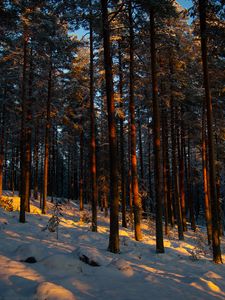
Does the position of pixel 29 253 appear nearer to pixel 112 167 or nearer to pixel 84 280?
pixel 84 280

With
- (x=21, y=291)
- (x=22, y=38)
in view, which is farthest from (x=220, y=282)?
(x=22, y=38)

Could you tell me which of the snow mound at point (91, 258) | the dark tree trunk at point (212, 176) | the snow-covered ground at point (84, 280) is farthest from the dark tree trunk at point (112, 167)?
the dark tree trunk at point (212, 176)

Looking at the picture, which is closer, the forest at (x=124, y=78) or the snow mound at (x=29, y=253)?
the snow mound at (x=29, y=253)

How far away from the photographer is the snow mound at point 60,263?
287 inches

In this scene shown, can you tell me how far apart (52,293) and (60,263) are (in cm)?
222

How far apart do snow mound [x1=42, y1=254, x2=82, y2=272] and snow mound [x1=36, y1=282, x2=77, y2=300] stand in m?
1.65

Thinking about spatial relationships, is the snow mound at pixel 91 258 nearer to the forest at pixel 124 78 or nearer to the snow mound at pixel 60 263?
the snow mound at pixel 60 263

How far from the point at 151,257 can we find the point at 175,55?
1441 cm

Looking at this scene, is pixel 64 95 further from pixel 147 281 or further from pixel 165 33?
pixel 147 281

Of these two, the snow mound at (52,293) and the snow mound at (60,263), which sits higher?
the snow mound at (52,293)

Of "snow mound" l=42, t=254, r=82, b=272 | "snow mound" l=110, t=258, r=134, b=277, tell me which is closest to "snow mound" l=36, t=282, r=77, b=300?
"snow mound" l=42, t=254, r=82, b=272

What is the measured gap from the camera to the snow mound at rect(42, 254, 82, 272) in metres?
7.29

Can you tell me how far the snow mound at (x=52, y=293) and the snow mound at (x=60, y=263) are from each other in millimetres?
1649

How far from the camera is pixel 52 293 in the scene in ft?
17.4
